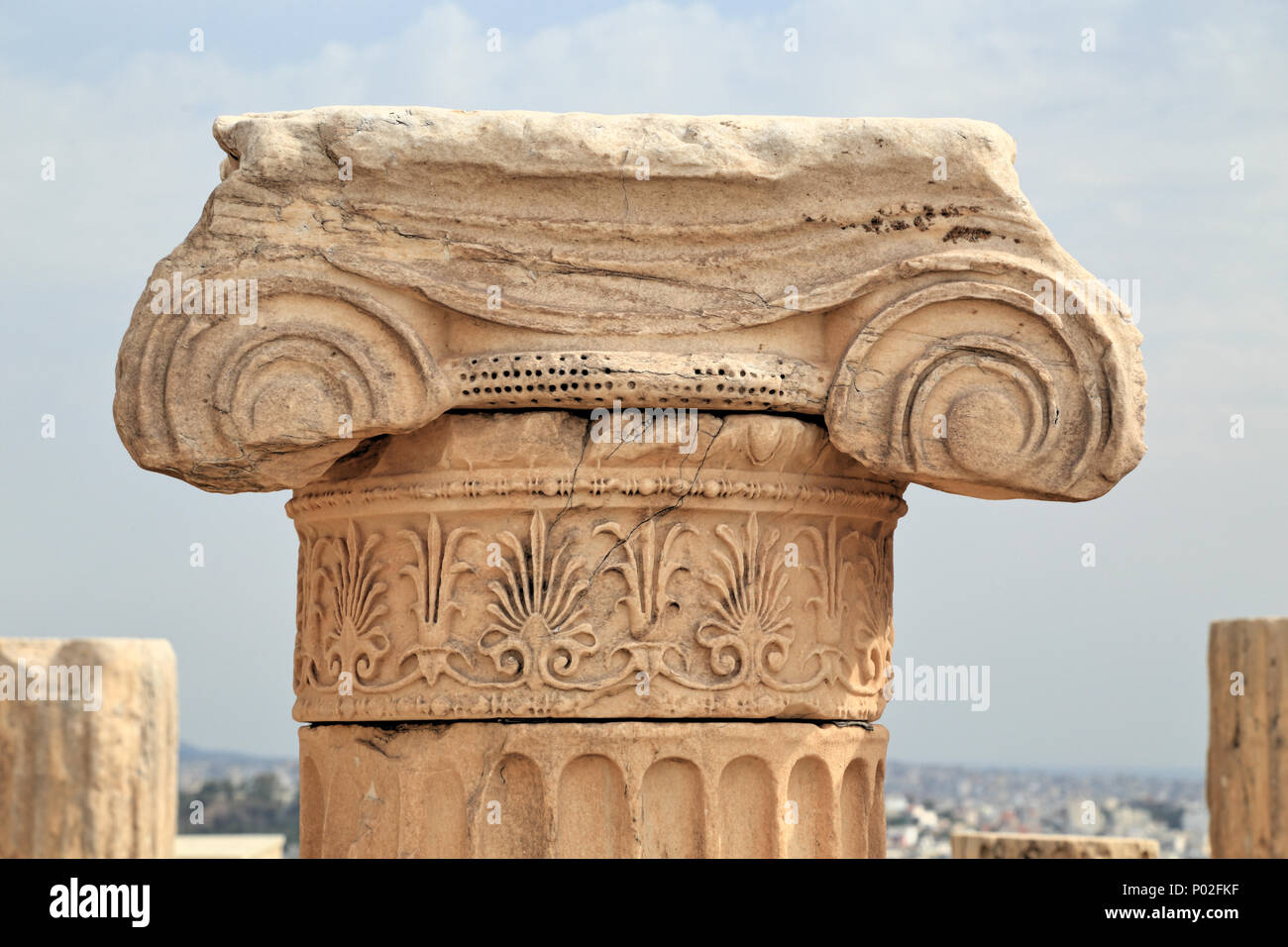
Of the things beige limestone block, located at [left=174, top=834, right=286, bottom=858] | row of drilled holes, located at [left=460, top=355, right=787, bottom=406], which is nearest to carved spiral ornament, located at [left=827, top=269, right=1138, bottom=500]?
row of drilled holes, located at [left=460, top=355, right=787, bottom=406]

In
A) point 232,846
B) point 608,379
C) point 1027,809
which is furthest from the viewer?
point 1027,809

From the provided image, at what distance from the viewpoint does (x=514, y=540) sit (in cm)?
544

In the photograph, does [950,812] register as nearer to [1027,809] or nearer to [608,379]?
[1027,809]

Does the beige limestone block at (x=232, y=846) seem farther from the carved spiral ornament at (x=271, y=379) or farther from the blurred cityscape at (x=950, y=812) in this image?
the carved spiral ornament at (x=271, y=379)

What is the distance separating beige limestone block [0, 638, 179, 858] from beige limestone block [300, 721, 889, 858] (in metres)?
2.06

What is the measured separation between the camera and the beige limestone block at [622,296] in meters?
5.32

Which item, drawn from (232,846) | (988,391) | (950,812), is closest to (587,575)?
(988,391)

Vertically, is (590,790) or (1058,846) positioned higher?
(590,790)

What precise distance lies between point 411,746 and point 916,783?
73470mm

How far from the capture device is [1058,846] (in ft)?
33.9

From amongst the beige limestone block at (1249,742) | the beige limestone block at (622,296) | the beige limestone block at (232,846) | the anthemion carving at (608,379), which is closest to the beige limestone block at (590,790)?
the anthemion carving at (608,379)

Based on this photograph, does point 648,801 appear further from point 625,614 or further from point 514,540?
point 514,540

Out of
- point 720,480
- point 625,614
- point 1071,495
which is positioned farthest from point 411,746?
point 1071,495

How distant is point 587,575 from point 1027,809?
166 feet
